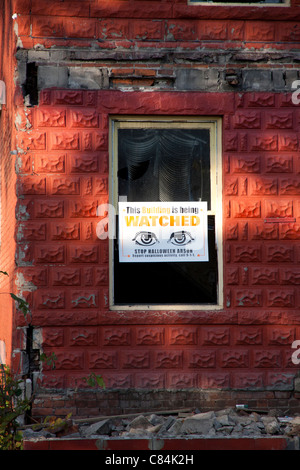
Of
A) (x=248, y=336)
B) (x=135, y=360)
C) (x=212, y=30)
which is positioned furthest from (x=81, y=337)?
(x=212, y=30)

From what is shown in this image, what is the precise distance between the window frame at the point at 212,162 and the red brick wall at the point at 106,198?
108 millimetres

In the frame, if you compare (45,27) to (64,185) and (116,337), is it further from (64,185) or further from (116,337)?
(116,337)

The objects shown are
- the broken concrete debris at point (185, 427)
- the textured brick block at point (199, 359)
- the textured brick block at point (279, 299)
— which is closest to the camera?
the broken concrete debris at point (185, 427)

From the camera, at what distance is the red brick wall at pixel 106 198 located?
7781mm

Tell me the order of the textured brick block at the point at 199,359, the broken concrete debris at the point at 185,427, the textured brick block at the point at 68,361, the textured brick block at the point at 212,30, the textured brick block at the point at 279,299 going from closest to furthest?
1. the broken concrete debris at the point at 185,427
2. the textured brick block at the point at 68,361
3. the textured brick block at the point at 199,359
4. the textured brick block at the point at 279,299
5. the textured brick block at the point at 212,30

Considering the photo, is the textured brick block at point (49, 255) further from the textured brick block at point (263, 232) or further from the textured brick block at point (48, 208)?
the textured brick block at point (263, 232)

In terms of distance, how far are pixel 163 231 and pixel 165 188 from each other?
1.69 ft

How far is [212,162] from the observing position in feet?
26.6

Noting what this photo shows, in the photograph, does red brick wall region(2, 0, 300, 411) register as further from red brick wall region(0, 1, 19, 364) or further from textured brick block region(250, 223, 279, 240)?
red brick wall region(0, 1, 19, 364)

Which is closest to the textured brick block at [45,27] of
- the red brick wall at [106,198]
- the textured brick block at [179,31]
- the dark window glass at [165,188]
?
the red brick wall at [106,198]

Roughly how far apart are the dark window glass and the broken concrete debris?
136 cm

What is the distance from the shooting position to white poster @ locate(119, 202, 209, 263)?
A: 7973 millimetres

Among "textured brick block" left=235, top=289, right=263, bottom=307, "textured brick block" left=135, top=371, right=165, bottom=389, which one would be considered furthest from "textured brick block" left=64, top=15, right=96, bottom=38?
"textured brick block" left=135, top=371, right=165, bottom=389

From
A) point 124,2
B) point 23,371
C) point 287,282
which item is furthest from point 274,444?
point 124,2
